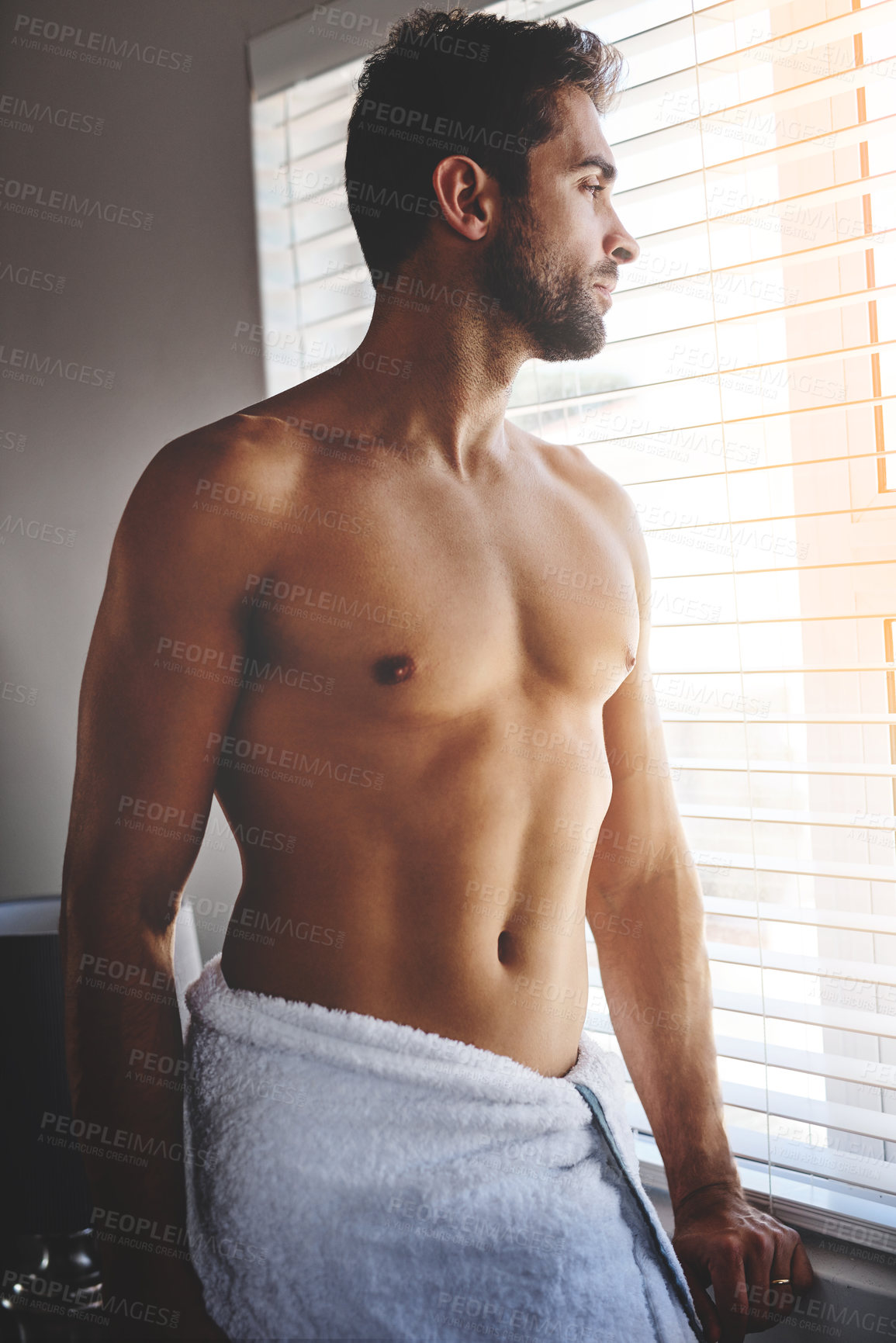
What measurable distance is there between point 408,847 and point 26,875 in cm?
80

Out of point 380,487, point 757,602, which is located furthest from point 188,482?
point 757,602

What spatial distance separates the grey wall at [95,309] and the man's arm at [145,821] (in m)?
0.43

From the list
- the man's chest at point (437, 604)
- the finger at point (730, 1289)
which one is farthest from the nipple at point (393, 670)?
the finger at point (730, 1289)

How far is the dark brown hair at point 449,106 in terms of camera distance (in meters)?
0.95

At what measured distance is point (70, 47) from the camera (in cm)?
137

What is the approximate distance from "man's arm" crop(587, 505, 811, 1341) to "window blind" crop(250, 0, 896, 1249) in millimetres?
49

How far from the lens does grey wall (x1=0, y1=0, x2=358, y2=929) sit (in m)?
1.28

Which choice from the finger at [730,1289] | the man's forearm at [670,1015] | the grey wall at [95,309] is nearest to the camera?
the finger at [730,1289]

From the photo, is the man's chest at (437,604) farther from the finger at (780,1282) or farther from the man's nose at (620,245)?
the finger at (780,1282)

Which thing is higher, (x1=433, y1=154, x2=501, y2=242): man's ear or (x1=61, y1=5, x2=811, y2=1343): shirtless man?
(x1=433, y1=154, x2=501, y2=242): man's ear

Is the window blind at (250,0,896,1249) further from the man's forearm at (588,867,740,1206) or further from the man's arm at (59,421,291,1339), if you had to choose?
the man's arm at (59,421,291,1339)

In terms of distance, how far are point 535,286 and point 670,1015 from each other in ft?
2.63

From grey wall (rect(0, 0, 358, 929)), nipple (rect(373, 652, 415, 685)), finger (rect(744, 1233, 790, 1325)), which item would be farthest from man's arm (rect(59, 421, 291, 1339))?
finger (rect(744, 1233, 790, 1325))

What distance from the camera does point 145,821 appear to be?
0.87 m
